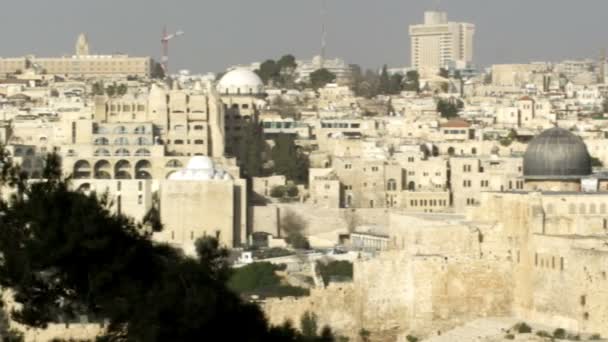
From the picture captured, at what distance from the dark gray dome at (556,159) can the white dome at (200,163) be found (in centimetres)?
1896

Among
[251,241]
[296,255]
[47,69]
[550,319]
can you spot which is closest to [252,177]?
[251,241]

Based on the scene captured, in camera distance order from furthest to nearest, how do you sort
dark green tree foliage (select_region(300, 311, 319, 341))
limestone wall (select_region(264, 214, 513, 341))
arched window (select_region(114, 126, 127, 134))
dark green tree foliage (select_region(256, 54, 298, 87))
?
dark green tree foliage (select_region(256, 54, 298, 87)), arched window (select_region(114, 126, 127, 134)), dark green tree foliage (select_region(300, 311, 319, 341)), limestone wall (select_region(264, 214, 513, 341))

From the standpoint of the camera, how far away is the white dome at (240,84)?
272 feet

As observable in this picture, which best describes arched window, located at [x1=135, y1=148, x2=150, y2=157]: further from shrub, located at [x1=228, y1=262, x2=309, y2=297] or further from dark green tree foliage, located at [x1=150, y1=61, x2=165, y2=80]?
dark green tree foliage, located at [x1=150, y1=61, x2=165, y2=80]

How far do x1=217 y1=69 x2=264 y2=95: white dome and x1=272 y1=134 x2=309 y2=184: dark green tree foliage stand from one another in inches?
522

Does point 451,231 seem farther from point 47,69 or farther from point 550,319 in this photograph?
point 47,69

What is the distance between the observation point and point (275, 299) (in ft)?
115

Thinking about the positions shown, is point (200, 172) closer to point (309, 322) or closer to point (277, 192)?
point (277, 192)

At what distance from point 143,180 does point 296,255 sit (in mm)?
5909

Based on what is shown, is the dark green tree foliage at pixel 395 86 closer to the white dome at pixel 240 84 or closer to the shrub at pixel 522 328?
the white dome at pixel 240 84

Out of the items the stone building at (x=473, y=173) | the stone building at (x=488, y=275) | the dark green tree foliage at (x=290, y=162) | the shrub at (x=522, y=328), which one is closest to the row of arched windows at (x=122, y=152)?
the dark green tree foliage at (x=290, y=162)

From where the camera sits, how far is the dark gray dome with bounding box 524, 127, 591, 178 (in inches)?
1389

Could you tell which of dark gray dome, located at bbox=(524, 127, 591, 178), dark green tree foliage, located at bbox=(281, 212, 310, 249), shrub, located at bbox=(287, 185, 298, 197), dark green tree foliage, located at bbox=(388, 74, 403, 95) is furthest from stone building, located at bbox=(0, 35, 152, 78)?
dark gray dome, located at bbox=(524, 127, 591, 178)

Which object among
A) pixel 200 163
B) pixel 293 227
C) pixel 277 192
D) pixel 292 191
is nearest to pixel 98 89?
pixel 292 191
